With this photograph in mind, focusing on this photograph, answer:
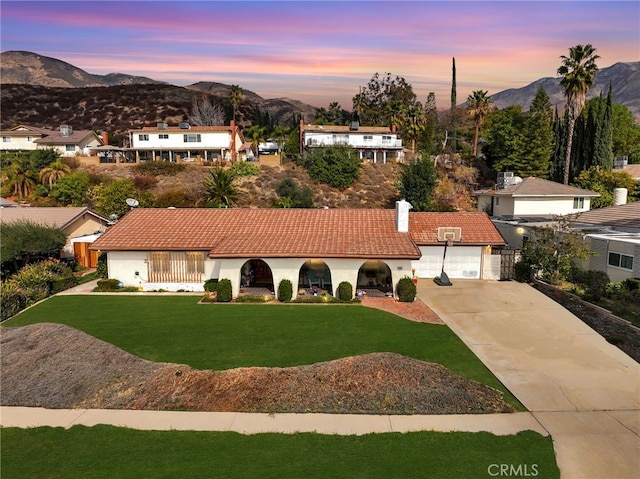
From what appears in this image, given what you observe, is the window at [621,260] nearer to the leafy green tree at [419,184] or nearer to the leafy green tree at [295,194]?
the leafy green tree at [419,184]

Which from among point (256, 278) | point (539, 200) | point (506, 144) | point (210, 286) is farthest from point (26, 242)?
point (506, 144)

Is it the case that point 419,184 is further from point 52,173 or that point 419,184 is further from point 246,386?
point 52,173

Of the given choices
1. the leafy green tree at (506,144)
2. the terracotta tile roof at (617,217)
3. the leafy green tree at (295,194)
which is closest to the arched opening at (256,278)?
the leafy green tree at (295,194)

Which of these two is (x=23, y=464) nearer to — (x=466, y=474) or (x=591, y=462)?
(x=466, y=474)

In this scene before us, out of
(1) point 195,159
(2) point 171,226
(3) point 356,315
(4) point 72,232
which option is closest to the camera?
(3) point 356,315

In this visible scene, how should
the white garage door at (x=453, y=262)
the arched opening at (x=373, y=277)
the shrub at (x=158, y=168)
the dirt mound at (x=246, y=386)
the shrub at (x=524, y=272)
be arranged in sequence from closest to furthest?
the dirt mound at (x=246, y=386)
the arched opening at (x=373, y=277)
the shrub at (x=524, y=272)
the white garage door at (x=453, y=262)
the shrub at (x=158, y=168)

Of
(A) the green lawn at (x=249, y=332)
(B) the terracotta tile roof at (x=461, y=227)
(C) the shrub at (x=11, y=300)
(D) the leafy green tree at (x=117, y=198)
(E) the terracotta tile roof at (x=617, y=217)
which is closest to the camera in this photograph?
(A) the green lawn at (x=249, y=332)

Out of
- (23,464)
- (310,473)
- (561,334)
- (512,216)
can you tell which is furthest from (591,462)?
(512,216)
